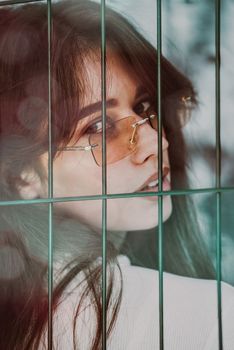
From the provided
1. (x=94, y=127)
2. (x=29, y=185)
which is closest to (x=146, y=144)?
(x=94, y=127)

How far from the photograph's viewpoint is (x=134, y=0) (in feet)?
5.98

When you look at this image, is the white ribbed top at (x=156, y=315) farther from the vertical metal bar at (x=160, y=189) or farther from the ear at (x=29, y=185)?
the ear at (x=29, y=185)

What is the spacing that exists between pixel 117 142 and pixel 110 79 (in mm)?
177

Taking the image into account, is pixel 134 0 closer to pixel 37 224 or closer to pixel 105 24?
pixel 105 24

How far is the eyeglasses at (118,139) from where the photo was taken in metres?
1.81

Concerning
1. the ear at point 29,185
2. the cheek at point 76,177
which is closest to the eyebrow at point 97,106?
the cheek at point 76,177

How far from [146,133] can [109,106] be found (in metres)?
0.13

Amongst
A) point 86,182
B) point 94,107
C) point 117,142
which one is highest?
point 94,107

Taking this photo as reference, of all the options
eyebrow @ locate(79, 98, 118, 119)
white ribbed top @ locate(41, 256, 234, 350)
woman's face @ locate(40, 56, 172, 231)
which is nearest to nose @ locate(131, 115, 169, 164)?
Answer: woman's face @ locate(40, 56, 172, 231)

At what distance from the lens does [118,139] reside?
72.1 inches

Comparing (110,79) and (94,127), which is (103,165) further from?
(110,79)

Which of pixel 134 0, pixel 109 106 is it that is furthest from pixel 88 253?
pixel 134 0

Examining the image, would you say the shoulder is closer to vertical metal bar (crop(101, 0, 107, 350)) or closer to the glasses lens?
vertical metal bar (crop(101, 0, 107, 350))

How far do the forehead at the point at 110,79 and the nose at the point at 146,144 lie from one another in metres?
0.11
